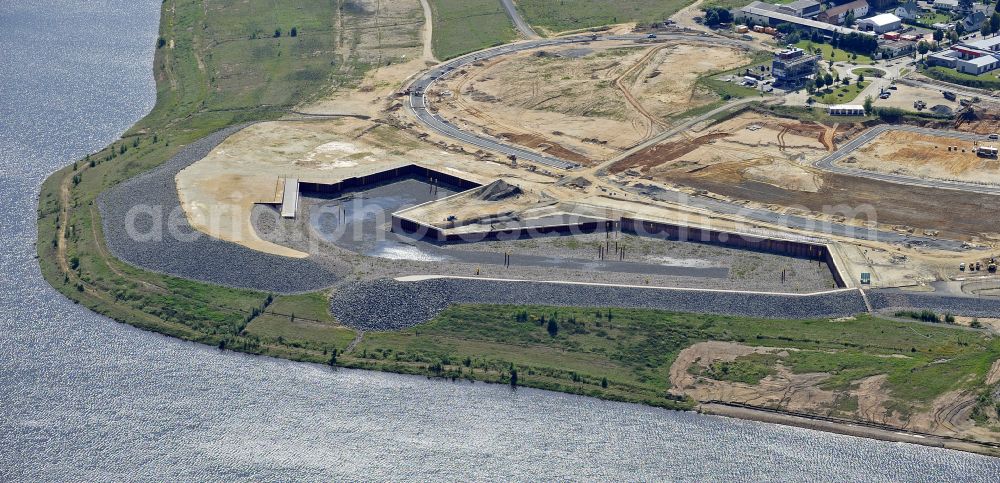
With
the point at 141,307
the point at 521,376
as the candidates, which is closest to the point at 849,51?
the point at 521,376

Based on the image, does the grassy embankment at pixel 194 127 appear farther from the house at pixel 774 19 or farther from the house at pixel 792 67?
the house at pixel 774 19

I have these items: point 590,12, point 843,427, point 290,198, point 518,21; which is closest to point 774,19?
point 590,12

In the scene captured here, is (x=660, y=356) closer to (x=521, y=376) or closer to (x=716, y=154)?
(x=521, y=376)

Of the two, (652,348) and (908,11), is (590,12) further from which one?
(652,348)

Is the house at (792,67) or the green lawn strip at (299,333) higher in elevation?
the house at (792,67)

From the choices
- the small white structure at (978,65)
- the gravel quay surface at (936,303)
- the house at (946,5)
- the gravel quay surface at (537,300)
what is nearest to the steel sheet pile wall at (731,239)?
the gravel quay surface at (936,303)

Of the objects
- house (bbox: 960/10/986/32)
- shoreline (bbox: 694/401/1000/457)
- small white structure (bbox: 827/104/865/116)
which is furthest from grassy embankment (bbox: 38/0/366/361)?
house (bbox: 960/10/986/32)
